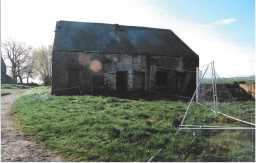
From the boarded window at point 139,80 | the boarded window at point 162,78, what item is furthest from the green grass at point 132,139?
the boarded window at point 162,78

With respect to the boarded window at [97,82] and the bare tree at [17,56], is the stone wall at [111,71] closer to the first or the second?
the boarded window at [97,82]

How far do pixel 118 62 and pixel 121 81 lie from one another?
1.70 metres

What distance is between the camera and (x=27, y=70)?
62562 millimetres

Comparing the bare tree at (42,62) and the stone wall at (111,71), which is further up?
the bare tree at (42,62)

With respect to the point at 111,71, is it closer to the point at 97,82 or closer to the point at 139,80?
the point at 97,82

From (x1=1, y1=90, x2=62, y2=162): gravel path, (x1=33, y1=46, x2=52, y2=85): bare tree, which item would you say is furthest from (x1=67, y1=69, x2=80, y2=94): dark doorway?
(x1=33, y1=46, x2=52, y2=85): bare tree

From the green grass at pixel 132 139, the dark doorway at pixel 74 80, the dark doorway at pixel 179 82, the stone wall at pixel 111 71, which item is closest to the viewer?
the green grass at pixel 132 139

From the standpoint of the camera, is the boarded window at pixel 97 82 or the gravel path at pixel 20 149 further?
the boarded window at pixel 97 82

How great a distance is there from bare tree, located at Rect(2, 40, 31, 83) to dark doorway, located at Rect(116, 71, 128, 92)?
→ 134 ft

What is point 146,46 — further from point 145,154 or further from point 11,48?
point 11,48

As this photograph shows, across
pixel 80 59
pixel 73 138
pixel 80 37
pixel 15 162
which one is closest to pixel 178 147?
pixel 73 138

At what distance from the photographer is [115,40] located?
26875mm

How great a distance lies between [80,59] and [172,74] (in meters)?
8.43

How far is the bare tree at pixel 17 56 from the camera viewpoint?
61250 mm
